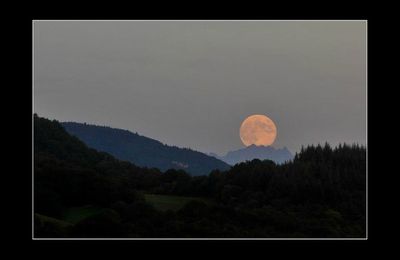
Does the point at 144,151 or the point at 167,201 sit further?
the point at 144,151

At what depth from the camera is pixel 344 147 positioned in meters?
15.7

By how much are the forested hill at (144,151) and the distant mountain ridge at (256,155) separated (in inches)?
8.9

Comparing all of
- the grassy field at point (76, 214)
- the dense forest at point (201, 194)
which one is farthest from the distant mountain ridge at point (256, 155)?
the grassy field at point (76, 214)

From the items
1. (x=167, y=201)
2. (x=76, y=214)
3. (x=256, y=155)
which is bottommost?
(x=76, y=214)

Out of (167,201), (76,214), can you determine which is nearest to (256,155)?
(167,201)

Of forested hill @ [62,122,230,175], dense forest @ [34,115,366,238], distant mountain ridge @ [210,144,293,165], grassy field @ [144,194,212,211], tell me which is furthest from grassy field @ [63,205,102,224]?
distant mountain ridge @ [210,144,293,165]

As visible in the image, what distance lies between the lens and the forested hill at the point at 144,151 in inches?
588

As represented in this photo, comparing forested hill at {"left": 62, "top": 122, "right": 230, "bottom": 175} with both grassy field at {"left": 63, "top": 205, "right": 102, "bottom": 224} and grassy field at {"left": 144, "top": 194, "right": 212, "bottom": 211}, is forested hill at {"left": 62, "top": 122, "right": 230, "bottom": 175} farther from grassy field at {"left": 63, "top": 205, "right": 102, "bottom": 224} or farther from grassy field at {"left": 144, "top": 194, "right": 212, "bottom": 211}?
grassy field at {"left": 63, "top": 205, "right": 102, "bottom": 224}

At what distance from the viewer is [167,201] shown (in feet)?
47.1

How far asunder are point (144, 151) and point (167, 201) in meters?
1.44

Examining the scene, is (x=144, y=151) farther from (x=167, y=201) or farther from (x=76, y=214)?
(x=76, y=214)

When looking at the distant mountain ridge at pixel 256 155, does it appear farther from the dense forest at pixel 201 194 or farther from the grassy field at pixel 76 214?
the grassy field at pixel 76 214

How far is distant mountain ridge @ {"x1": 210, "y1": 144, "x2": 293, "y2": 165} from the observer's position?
14.7m
